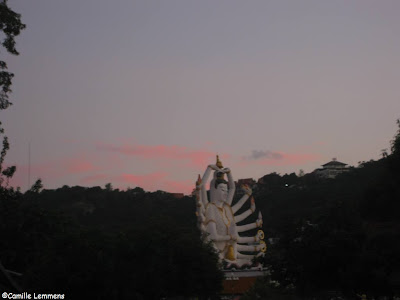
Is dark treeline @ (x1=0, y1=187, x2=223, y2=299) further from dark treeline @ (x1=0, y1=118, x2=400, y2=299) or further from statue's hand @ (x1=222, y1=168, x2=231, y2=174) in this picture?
statue's hand @ (x1=222, y1=168, x2=231, y2=174)

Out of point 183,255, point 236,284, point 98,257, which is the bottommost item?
point 236,284

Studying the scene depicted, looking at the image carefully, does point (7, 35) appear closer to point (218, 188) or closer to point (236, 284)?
point (236, 284)

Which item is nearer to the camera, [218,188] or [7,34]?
[7,34]

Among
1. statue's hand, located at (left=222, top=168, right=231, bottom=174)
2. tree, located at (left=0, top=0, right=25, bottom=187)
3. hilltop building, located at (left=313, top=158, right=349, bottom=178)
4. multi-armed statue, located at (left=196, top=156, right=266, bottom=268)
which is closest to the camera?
tree, located at (left=0, top=0, right=25, bottom=187)

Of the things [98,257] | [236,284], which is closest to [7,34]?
[98,257]

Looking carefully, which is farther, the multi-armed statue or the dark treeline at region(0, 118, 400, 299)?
the multi-armed statue

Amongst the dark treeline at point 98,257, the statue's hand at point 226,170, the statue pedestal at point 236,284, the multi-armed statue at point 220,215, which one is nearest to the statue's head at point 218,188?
the multi-armed statue at point 220,215

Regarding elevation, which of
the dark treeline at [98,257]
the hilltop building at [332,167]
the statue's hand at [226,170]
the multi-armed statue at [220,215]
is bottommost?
the dark treeline at [98,257]

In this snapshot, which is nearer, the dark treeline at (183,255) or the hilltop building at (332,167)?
the dark treeline at (183,255)

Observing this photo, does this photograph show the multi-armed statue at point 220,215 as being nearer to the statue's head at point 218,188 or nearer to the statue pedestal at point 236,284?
the statue's head at point 218,188

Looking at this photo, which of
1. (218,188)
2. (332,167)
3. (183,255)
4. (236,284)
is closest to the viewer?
(183,255)

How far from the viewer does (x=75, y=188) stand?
10025 centimetres

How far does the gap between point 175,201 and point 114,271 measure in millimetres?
68990

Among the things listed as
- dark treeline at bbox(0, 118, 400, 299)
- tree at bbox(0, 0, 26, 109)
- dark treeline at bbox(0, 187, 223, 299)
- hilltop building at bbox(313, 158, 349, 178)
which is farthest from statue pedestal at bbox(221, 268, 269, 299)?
hilltop building at bbox(313, 158, 349, 178)
